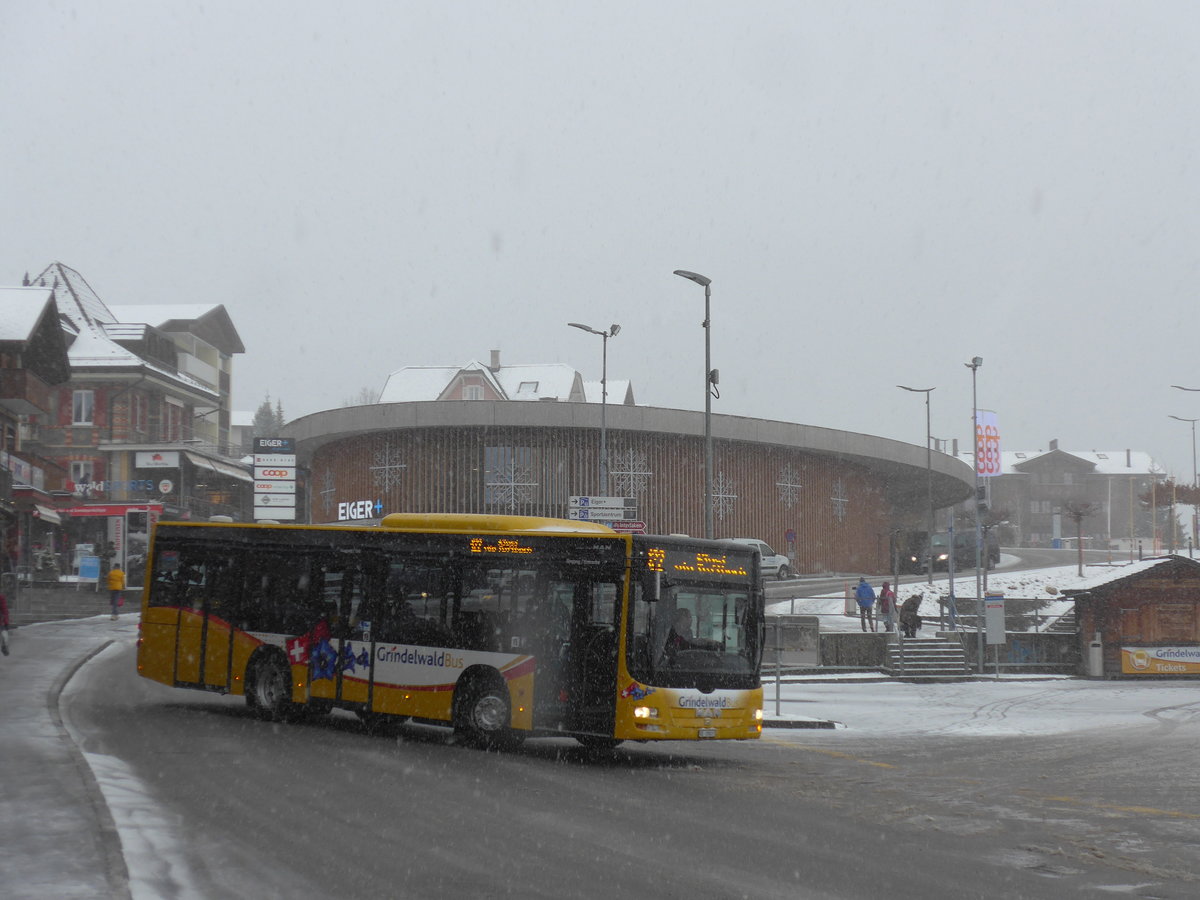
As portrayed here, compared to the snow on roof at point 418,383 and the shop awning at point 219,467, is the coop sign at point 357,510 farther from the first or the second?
the snow on roof at point 418,383

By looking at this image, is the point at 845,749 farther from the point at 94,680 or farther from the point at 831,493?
the point at 831,493

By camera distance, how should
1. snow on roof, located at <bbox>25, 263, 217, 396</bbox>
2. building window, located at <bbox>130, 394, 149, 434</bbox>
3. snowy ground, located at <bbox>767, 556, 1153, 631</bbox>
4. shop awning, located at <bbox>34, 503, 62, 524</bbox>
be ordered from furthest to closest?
building window, located at <bbox>130, 394, 149, 434</bbox> → snow on roof, located at <bbox>25, 263, 217, 396</bbox> → shop awning, located at <bbox>34, 503, 62, 524</bbox> → snowy ground, located at <bbox>767, 556, 1153, 631</bbox>

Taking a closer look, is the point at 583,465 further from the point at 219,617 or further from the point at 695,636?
the point at 695,636

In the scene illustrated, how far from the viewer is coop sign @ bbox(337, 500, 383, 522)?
199ft

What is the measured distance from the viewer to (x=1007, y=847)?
32.2 feet

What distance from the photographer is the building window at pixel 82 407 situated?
66.9 m

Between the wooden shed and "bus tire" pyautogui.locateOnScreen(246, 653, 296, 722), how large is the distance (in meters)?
24.0

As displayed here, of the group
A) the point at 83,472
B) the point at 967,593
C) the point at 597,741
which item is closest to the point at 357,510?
the point at 83,472

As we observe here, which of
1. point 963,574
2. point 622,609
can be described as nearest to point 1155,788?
point 622,609

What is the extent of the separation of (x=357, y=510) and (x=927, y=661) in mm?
32356

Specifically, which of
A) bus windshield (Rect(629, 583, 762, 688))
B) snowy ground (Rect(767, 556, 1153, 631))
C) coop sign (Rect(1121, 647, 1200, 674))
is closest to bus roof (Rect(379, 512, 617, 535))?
bus windshield (Rect(629, 583, 762, 688))

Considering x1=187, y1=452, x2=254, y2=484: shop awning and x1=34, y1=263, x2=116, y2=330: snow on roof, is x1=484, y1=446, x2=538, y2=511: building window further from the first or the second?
x1=34, y1=263, x2=116, y2=330: snow on roof

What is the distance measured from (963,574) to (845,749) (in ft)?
145

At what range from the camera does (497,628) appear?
640 inches
